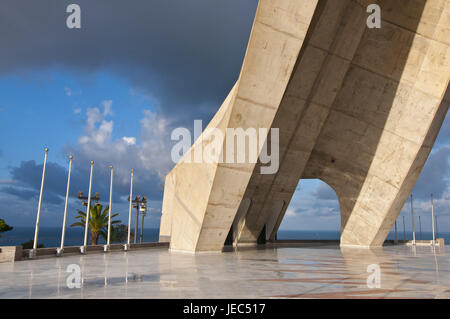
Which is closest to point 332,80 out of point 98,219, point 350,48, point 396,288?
point 350,48

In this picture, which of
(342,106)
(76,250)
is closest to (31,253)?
(76,250)

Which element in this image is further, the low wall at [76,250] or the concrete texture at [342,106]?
the low wall at [76,250]

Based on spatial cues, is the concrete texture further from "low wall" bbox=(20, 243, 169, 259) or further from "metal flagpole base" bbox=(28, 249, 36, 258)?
"metal flagpole base" bbox=(28, 249, 36, 258)

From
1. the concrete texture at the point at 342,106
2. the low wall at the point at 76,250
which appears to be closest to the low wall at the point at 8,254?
the low wall at the point at 76,250

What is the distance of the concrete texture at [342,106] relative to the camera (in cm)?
1516

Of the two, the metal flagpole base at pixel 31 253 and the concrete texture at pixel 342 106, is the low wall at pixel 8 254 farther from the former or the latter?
the concrete texture at pixel 342 106

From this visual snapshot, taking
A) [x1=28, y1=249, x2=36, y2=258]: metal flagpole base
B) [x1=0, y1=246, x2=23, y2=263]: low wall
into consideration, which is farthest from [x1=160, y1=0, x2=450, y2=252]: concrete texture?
[x1=0, y1=246, x2=23, y2=263]: low wall

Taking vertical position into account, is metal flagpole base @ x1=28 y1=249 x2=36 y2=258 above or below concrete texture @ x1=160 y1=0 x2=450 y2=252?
below

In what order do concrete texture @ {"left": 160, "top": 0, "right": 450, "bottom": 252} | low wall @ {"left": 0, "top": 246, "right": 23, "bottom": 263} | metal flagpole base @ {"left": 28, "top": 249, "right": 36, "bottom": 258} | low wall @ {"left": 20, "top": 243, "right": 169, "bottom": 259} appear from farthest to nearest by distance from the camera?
low wall @ {"left": 20, "top": 243, "right": 169, "bottom": 259}, metal flagpole base @ {"left": 28, "top": 249, "right": 36, "bottom": 258}, concrete texture @ {"left": 160, "top": 0, "right": 450, "bottom": 252}, low wall @ {"left": 0, "top": 246, "right": 23, "bottom": 263}

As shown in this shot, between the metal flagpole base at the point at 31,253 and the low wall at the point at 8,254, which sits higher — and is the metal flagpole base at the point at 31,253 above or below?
above

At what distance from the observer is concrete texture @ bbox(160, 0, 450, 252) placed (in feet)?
49.8

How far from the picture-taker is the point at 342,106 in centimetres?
2142

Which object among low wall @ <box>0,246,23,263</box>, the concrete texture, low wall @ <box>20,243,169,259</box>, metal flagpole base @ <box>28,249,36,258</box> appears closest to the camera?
low wall @ <box>0,246,23,263</box>

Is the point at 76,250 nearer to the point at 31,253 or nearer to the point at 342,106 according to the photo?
the point at 31,253
